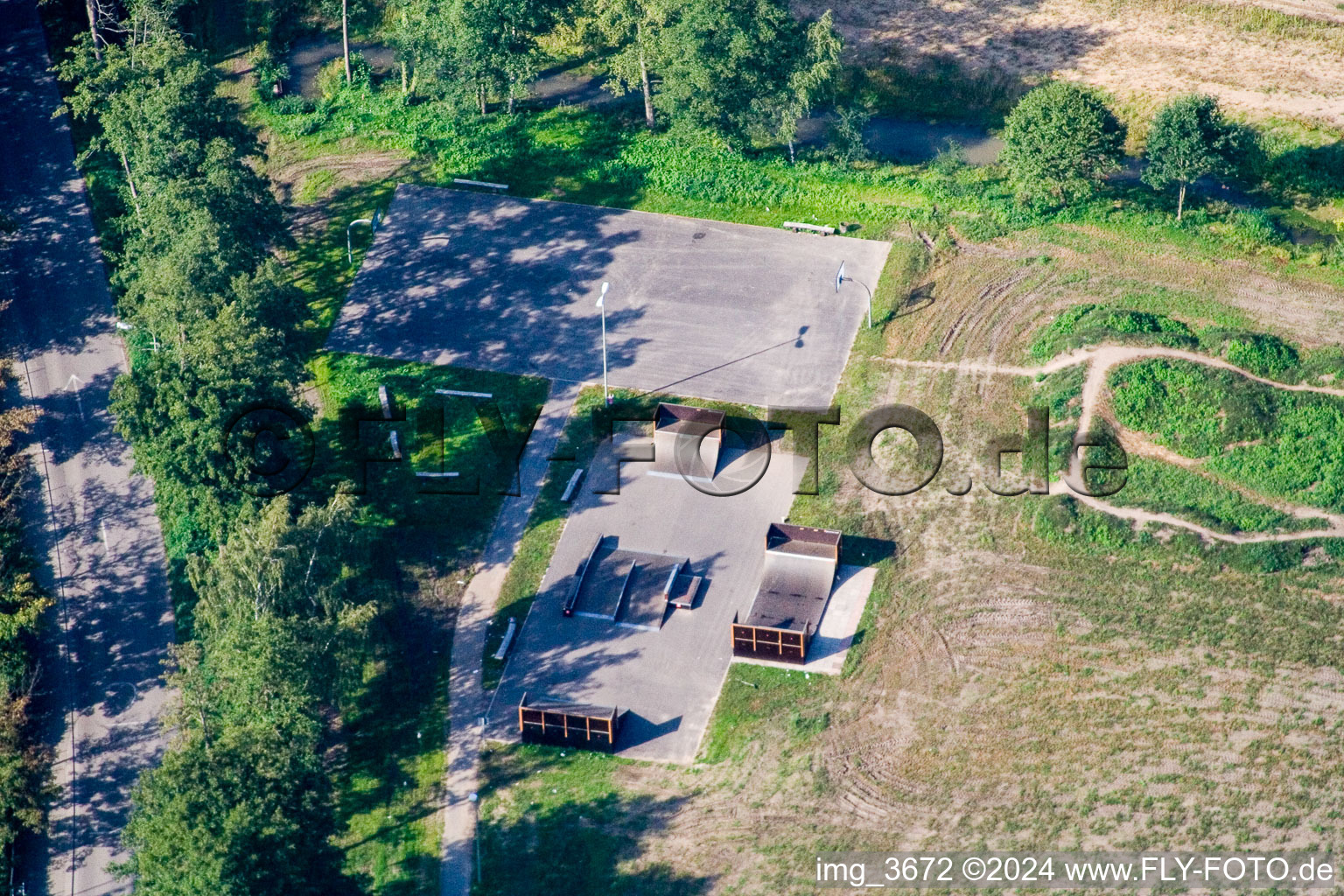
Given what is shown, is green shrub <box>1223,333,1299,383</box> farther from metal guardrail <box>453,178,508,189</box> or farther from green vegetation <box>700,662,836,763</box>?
metal guardrail <box>453,178,508,189</box>

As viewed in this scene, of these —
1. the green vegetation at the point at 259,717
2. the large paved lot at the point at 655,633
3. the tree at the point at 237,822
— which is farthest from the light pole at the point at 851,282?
the tree at the point at 237,822

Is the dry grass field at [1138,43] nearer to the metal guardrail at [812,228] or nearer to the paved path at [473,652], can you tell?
the metal guardrail at [812,228]

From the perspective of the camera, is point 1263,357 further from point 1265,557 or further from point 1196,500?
point 1265,557

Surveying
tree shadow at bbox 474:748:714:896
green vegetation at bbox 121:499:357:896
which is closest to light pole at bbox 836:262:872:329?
green vegetation at bbox 121:499:357:896

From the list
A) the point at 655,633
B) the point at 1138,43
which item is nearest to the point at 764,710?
the point at 655,633

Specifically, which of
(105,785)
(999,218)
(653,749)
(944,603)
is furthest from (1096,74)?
(105,785)
